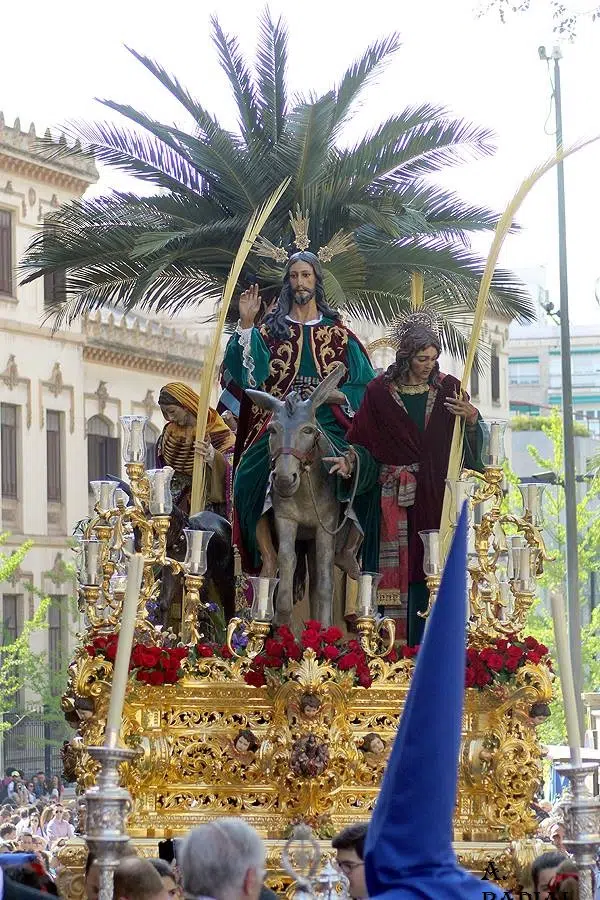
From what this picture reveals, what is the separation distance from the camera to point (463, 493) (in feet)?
35.5

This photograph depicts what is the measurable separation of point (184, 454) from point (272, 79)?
5937 mm

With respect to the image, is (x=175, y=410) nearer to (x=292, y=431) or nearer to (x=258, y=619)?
(x=292, y=431)

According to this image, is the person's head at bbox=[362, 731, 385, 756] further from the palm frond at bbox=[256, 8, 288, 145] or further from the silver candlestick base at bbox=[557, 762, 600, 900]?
the palm frond at bbox=[256, 8, 288, 145]

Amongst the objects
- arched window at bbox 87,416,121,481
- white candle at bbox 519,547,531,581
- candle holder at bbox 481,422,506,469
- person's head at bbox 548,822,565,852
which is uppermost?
arched window at bbox 87,416,121,481

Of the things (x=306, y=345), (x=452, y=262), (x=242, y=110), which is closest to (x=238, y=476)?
(x=306, y=345)

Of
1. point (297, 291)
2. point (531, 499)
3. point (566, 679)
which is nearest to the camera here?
point (566, 679)

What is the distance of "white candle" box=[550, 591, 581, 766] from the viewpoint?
7461 mm

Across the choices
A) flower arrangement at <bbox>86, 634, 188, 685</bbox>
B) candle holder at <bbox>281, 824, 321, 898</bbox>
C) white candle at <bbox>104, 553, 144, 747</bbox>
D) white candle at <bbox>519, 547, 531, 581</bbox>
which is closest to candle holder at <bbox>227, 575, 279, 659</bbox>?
flower arrangement at <bbox>86, 634, 188, 685</bbox>

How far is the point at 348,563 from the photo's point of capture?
11930 millimetres

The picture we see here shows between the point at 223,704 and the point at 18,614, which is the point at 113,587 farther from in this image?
the point at 18,614

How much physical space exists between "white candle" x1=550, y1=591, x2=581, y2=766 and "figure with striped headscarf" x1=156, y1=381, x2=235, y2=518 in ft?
20.1

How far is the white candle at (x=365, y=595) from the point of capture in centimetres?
1097

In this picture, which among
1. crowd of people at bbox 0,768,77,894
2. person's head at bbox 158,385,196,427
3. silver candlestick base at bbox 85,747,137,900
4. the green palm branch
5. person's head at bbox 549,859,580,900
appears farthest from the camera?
the green palm branch

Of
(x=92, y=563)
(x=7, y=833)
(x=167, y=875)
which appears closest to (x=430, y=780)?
(x=167, y=875)
